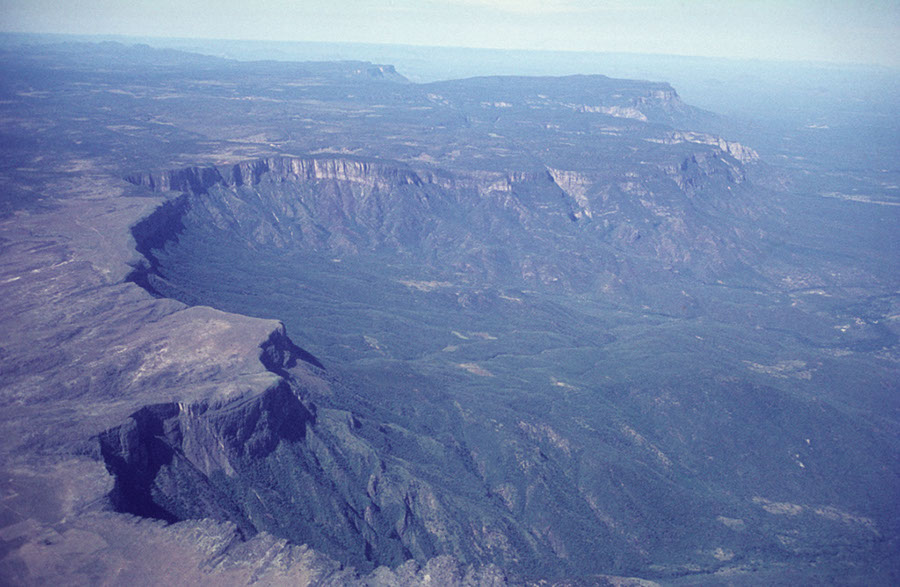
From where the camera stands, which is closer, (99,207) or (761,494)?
(761,494)

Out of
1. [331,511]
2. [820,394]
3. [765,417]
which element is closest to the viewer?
[331,511]

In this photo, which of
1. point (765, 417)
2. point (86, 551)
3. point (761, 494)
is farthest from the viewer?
point (765, 417)

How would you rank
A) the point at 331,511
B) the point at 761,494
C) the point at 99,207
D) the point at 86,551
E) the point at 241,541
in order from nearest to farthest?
1. the point at 86,551
2. the point at 241,541
3. the point at 331,511
4. the point at 761,494
5. the point at 99,207

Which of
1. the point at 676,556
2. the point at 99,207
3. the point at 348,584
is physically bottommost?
the point at 676,556

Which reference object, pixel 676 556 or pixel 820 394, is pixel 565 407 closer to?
pixel 676 556

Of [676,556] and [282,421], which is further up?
[282,421]

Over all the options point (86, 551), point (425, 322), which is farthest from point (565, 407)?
point (86, 551)

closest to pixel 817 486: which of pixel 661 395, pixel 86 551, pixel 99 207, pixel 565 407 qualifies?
pixel 661 395

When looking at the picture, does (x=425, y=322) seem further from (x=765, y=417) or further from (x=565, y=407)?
(x=765, y=417)

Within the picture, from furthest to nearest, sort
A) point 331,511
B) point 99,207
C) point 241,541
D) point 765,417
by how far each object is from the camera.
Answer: point 99,207, point 765,417, point 331,511, point 241,541
